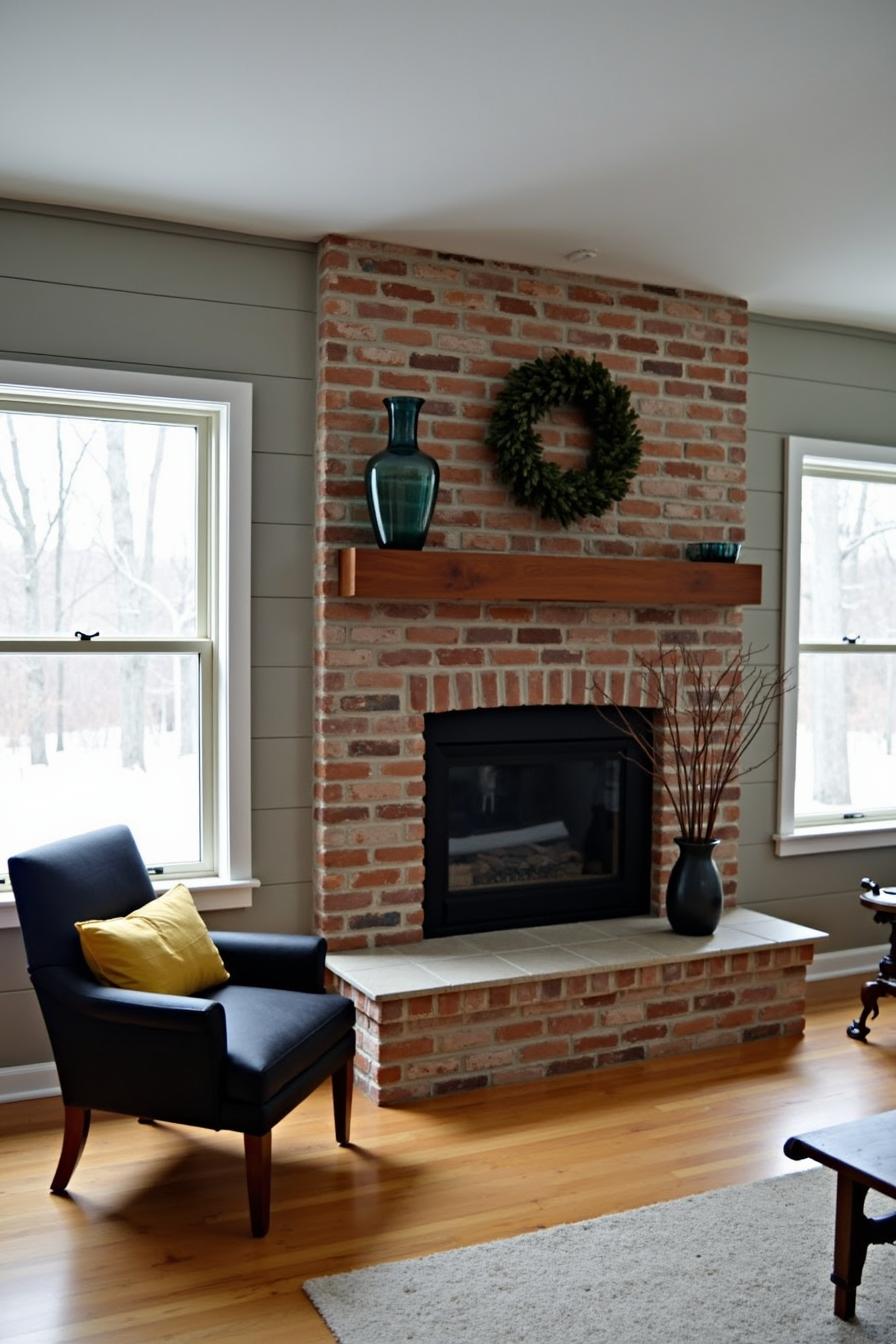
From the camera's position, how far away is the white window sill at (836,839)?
16.4ft

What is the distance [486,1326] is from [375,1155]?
0.86 m

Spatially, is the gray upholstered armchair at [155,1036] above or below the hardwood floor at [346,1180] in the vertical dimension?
above

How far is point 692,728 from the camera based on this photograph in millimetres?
4656

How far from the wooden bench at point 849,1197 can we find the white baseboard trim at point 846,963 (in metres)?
2.49

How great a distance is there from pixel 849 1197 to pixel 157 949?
5.77ft

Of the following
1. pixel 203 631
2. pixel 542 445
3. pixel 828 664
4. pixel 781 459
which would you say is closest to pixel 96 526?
pixel 203 631

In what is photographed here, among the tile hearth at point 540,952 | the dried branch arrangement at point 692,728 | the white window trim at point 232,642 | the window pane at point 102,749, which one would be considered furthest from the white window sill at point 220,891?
the dried branch arrangement at point 692,728

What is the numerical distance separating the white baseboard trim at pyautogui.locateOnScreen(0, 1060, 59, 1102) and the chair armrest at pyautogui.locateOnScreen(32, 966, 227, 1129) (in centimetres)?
73

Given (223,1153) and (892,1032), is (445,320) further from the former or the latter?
(892,1032)

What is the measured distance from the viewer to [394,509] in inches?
151

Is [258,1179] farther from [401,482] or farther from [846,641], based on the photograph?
[846,641]

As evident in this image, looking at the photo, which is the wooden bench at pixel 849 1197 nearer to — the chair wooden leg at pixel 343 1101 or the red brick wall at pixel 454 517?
the chair wooden leg at pixel 343 1101

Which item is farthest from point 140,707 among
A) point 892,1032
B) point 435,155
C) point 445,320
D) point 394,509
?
point 892,1032

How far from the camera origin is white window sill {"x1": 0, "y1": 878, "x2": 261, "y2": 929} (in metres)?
A: 3.91
